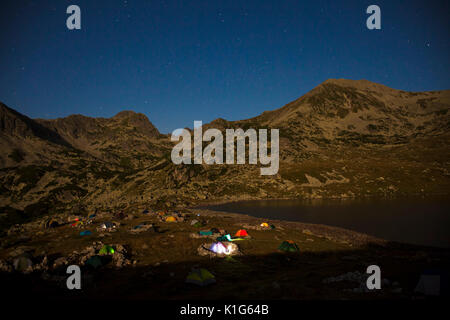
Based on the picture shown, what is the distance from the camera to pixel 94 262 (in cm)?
3180

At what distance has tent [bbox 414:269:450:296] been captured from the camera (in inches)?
782

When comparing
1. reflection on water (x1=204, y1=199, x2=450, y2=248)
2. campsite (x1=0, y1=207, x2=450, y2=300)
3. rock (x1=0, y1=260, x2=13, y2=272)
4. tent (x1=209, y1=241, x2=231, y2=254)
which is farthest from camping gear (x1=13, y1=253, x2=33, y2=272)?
reflection on water (x1=204, y1=199, x2=450, y2=248)

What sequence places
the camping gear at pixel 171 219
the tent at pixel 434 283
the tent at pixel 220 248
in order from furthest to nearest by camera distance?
the camping gear at pixel 171 219 < the tent at pixel 220 248 < the tent at pixel 434 283

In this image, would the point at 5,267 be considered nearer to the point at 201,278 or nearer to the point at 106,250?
the point at 106,250

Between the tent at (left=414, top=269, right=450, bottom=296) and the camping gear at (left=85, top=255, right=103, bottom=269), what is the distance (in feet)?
106

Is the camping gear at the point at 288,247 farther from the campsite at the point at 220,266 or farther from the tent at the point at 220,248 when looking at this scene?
the tent at the point at 220,248

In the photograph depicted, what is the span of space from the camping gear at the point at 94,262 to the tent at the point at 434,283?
32.4 meters

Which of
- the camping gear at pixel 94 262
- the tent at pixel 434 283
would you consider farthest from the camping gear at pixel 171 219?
the tent at pixel 434 283

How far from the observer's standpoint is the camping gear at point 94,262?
31469mm

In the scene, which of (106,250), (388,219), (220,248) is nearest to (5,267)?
(106,250)

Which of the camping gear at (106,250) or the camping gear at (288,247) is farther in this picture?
the camping gear at (288,247)

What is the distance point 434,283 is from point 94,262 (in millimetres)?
33849

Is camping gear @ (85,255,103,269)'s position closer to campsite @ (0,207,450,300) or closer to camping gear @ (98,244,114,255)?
campsite @ (0,207,450,300)
